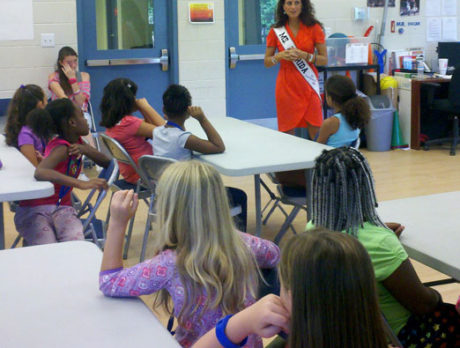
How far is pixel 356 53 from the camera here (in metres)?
6.84

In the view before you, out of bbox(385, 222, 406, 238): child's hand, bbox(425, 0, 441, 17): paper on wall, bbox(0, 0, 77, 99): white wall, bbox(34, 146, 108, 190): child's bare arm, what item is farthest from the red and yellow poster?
bbox(385, 222, 406, 238): child's hand

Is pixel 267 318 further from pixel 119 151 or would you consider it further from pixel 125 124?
pixel 125 124

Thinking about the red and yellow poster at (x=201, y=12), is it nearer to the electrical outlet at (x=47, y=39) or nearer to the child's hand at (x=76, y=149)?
the electrical outlet at (x=47, y=39)

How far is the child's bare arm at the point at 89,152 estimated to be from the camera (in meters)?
3.03

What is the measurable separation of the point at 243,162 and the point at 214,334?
202 centimetres

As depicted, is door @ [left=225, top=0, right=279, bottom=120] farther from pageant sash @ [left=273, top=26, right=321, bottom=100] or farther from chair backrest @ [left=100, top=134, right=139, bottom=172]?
chair backrest @ [left=100, top=134, right=139, bottom=172]

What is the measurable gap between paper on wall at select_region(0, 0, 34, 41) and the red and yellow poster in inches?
59.7

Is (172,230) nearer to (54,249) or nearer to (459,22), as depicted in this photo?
(54,249)

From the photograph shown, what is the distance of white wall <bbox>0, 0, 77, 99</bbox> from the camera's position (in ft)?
20.2

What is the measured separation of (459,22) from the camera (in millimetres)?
7641

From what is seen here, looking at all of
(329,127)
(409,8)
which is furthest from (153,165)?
(409,8)

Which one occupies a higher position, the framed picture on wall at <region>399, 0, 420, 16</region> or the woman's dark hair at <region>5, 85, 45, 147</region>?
the framed picture on wall at <region>399, 0, 420, 16</region>

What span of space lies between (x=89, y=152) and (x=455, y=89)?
4.30m

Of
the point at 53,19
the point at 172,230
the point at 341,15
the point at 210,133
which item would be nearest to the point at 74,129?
the point at 210,133
